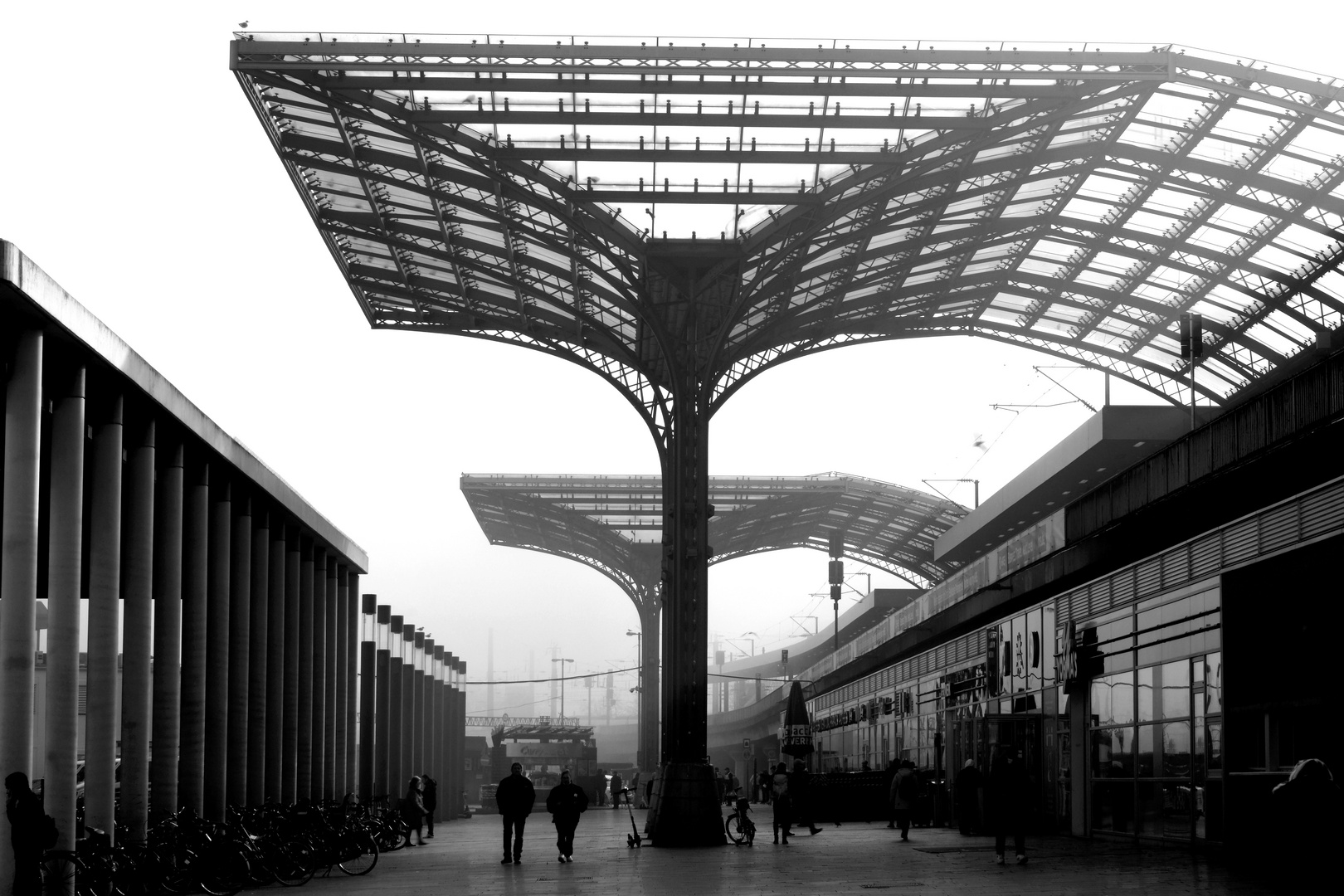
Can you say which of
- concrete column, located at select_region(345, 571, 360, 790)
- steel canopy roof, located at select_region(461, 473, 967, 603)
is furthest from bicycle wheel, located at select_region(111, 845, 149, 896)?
steel canopy roof, located at select_region(461, 473, 967, 603)

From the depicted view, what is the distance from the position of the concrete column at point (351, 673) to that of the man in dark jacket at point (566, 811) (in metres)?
15.0

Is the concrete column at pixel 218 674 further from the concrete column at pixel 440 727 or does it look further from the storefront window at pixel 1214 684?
the concrete column at pixel 440 727

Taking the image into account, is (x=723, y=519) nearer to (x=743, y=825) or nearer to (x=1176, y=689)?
Answer: (x=743, y=825)

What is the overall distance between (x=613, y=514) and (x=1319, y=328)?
1471 inches

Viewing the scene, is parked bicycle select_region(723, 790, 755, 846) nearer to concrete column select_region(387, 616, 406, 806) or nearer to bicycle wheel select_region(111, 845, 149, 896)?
bicycle wheel select_region(111, 845, 149, 896)

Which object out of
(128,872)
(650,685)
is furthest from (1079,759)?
(650,685)

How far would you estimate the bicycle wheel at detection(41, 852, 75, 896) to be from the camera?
57.0 feet

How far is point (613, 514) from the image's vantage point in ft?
244

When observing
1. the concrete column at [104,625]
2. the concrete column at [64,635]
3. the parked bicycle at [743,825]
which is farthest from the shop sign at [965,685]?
the concrete column at [64,635]

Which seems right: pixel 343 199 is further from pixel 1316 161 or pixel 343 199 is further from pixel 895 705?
pixel 895 705

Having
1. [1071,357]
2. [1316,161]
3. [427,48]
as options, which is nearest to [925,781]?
[1071,357]

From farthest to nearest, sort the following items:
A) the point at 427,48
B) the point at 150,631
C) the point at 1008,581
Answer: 1. the point at 1008,581
2. the point at 427,48
3. the point at 150,631

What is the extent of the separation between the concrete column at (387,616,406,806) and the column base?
18063mm

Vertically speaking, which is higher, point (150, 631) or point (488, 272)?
point (488, 272)
